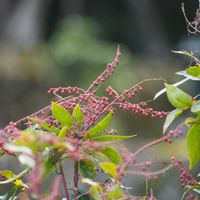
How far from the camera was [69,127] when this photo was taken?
98cm

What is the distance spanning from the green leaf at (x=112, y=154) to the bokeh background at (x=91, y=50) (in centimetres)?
314

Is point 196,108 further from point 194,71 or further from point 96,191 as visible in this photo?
point 96,191

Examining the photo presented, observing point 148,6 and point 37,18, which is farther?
point 148,6

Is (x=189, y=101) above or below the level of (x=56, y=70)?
above

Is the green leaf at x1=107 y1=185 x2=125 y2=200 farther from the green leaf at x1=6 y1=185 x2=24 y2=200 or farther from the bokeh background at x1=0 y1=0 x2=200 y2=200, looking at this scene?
the bokeh background at x1=0 y1=0 x2=200 y2=200

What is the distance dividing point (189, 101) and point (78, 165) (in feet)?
0.61

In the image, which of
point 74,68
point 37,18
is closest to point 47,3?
point 37,18

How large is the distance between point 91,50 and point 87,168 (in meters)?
5.98

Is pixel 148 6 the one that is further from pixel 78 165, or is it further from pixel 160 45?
pixel 78 165

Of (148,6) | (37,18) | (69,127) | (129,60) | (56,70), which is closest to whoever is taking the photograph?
(69,127)

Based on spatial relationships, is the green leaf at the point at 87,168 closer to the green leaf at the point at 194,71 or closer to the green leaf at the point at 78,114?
the green leaf at the point at 78,114

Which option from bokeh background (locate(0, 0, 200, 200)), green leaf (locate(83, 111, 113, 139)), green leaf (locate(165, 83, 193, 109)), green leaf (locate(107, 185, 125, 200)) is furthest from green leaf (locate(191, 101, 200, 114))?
bokeh background (locate(0, 0, 200, 200))

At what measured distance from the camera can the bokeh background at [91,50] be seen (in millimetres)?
5348

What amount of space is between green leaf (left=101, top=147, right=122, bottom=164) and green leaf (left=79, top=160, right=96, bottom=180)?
1.0 inches
